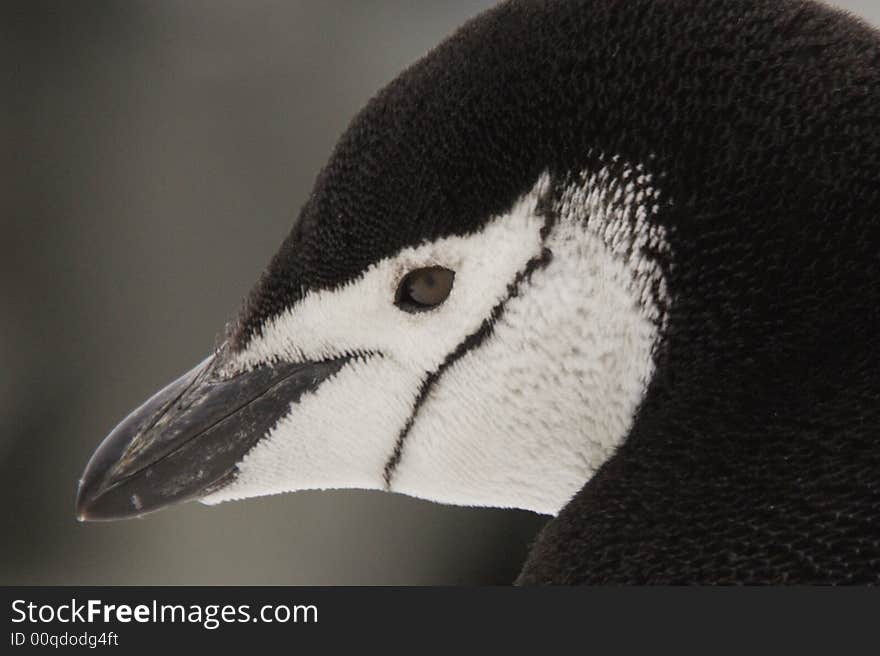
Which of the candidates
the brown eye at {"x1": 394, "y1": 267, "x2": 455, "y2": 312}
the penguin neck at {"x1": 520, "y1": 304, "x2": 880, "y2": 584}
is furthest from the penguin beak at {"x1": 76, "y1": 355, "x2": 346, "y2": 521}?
the penguin neck at {"x1": 520, "y1": 304, "x2": 880, "y2": 584}

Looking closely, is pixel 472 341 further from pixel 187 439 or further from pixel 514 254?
pixel 187 439

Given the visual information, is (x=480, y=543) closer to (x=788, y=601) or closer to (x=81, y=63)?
(x=81, y=63)

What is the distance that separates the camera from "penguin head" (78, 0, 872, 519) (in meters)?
0.60

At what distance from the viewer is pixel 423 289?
27.2 inches

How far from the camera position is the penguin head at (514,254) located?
604 millimetres

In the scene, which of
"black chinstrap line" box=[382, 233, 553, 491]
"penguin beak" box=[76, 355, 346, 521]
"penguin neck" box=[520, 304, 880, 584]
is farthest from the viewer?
"penguin beak" box=[76, 355, 346, 521]

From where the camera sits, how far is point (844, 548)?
0.54 metres

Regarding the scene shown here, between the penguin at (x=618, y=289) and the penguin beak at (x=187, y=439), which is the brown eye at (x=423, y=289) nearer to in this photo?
the penguin at (x=618, y=289)

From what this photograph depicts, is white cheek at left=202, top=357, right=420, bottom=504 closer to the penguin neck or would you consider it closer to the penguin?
the penguin

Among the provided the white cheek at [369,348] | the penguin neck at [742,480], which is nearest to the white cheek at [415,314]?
the white cheek at [369,348]

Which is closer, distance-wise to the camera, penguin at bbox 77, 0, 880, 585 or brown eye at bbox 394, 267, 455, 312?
penguin at bbox 77, 0, 880, 585

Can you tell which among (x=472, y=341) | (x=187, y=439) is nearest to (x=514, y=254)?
(x=472, y=341)

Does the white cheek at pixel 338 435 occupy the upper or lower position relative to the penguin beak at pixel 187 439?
lower

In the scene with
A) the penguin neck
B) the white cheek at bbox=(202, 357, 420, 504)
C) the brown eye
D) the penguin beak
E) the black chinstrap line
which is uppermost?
the penguin beak
